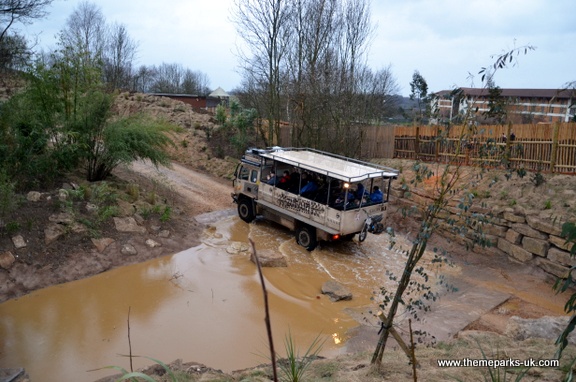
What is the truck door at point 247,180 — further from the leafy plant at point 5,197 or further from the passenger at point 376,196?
the leafy plant at point 5,197

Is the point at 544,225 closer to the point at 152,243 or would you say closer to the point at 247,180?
the point at 247,180

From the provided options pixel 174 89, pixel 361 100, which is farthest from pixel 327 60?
pixel 174 89

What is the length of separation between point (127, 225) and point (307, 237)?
17.0ft

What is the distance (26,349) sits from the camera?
7.26 metres

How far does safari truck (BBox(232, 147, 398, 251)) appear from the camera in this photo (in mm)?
11328

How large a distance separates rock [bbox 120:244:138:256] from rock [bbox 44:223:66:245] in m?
1.50

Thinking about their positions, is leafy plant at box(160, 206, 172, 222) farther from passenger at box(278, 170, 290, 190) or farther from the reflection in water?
passenger at box(278, 170, 290, 190)

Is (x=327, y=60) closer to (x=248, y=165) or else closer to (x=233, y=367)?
(x=248, y=165)

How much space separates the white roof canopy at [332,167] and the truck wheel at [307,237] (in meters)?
1.84

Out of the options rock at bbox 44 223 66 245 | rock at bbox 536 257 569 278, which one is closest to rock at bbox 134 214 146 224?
rock at bbox 44 223 66 245

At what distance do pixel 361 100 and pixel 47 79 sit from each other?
14.1m

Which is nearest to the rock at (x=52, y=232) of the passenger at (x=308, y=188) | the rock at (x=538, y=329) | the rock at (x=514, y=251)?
the passenger at (x=308, y=188)

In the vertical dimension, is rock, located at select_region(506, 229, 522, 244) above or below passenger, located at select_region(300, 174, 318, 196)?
below

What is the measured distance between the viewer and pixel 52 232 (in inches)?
420
